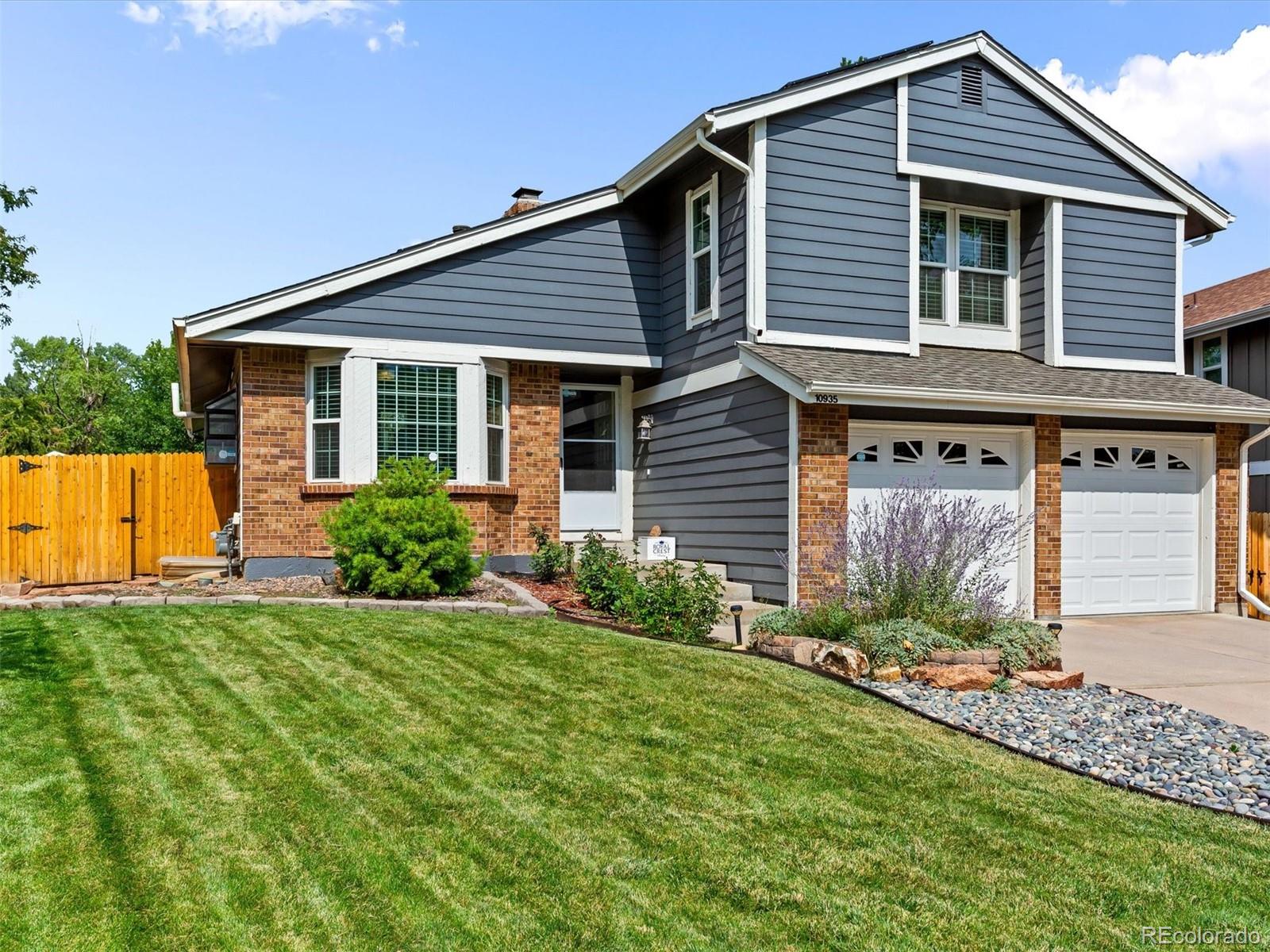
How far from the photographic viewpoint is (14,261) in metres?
14.2

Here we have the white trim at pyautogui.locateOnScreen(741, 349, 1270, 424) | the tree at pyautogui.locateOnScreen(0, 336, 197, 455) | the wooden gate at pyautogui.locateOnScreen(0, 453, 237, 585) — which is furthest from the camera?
the tree at pyautogui.locateOnScreen(0, 336, 197, 455)

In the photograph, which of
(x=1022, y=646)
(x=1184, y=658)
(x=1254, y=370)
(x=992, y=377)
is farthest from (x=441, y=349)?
(x=1254, y=370)

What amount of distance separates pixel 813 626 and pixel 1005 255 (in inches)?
291

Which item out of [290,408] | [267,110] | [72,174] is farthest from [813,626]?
[72,174]

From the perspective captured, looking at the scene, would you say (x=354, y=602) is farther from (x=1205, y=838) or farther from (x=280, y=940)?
(x=1205, y=838)

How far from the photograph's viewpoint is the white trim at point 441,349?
12227 millimetres

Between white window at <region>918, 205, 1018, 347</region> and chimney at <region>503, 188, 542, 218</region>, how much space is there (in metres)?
6.22

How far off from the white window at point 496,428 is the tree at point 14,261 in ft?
21.1

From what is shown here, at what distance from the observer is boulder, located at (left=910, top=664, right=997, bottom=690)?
735cm

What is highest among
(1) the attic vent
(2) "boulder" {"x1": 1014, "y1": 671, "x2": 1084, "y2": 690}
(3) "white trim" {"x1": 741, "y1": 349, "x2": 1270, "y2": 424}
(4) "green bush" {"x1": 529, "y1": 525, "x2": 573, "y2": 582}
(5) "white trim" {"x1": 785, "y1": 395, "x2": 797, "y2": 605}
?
(1) the attic vent

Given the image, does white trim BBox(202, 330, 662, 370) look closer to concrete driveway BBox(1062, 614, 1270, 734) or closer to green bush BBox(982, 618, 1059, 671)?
concrete driveway BBox(1062, 614, 1270, 734)

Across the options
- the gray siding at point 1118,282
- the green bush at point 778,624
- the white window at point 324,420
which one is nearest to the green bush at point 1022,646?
the green bush at point 778,624

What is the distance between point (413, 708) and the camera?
621cm

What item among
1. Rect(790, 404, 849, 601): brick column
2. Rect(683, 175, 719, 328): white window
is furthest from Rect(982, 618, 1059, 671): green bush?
Rect(683, 175, 719, 328): white window
